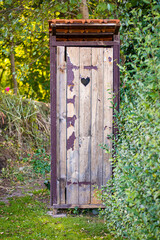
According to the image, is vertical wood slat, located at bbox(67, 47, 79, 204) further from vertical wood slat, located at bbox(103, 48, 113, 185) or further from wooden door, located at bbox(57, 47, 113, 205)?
vertical wood slat, located at bbox(103, 48, 113, 185)

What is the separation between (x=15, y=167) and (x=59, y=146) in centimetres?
304

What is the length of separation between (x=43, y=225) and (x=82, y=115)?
152cm

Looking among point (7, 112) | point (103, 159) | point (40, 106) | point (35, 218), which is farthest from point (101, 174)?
point (40, 106)

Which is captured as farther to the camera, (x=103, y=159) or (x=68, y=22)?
(x=103, y=159)

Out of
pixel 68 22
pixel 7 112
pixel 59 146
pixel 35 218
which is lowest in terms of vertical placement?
pixel 35 218

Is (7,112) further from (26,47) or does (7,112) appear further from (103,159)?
(26,47)

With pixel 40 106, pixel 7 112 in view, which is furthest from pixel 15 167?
pixel 40 106

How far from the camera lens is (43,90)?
1246 centimetres

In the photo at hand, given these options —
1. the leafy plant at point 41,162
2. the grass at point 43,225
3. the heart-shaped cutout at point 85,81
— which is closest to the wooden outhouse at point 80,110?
the heart-shaped cutout at point 85,81

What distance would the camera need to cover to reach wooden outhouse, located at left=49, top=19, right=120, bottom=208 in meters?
4.06

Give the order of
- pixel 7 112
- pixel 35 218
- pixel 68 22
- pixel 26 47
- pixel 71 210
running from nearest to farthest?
pixel 68 22 < pixel 35 218 < pixel 71 210 < pixel 7 112 < pixel 26 47

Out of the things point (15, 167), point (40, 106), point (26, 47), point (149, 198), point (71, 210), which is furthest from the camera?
point (26, 47)

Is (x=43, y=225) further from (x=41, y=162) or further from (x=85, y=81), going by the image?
(x=41, y=162)

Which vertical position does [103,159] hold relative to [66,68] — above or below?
below
